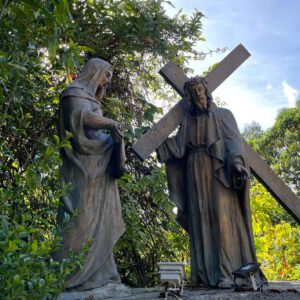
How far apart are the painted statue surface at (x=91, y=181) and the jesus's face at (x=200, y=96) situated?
1.07 metres

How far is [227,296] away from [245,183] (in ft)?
5.03

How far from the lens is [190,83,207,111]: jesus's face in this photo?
5.29 meters

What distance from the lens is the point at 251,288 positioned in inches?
160

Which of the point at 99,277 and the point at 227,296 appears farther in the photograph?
the point at 99,277

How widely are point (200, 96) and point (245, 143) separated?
0.87 meters

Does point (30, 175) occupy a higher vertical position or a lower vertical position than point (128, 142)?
lower

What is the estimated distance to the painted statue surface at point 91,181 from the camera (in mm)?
4270

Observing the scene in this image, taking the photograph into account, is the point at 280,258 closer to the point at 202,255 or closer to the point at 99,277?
the point at 202,255

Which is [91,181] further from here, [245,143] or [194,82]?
[245,143]

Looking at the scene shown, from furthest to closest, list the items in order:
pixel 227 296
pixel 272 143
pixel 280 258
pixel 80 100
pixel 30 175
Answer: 1. pixel 272 143
2. pixel 280 258
3. pixel 80 100
4. pixel 227 296
5. pixel 30 175

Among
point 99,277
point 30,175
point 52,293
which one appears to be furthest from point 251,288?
point 30,175

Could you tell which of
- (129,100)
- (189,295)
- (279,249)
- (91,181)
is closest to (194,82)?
(91,181)

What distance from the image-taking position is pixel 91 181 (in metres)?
4.52

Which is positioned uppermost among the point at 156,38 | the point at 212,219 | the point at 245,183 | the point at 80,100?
the point at 156,38
